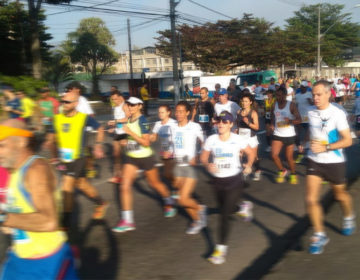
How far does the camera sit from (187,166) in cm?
495

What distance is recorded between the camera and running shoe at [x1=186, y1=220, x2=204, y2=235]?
4850mm

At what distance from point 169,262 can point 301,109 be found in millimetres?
6721

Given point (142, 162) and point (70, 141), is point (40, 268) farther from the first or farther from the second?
point (142, 162)

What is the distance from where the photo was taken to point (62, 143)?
16.0ft

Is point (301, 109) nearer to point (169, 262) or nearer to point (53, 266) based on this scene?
point (169, 262)

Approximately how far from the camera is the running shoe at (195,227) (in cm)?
485

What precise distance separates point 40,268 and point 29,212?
1.10ft

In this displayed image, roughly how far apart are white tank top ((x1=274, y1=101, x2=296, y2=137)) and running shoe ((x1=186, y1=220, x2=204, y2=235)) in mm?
2827

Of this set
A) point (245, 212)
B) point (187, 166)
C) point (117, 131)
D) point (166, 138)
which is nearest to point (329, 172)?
point (245, 212)

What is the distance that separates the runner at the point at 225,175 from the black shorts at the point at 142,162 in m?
1.08

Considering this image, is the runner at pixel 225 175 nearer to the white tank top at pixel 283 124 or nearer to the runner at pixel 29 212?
the runner at pixel 29 212

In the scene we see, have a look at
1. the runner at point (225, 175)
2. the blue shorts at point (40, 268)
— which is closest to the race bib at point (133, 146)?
the runner at point (225, 175)

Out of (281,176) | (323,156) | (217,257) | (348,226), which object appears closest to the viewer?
(217,257)

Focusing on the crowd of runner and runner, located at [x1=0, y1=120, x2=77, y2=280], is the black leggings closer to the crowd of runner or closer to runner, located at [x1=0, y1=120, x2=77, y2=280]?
the crowd of runner
